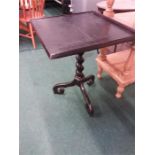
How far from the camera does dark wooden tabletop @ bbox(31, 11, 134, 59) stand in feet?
3.82

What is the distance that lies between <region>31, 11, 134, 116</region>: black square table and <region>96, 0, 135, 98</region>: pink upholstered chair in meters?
0.33

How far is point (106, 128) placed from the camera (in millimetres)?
1683

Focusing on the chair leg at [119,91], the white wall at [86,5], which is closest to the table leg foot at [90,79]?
the chair leg at [119,91]

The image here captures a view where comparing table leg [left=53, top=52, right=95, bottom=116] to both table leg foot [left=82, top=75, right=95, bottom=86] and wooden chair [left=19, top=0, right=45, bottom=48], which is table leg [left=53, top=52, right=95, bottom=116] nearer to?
table leg foot [left=82, top=75, right=95, bottom=86]

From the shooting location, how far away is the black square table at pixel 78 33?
1.16 meters

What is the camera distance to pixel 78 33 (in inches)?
53.0

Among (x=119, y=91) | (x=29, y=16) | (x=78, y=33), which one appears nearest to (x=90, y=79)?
(x=119, y=91)

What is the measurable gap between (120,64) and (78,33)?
800mm

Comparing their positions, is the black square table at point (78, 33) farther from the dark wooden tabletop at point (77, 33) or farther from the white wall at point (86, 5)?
the white wall at point (86, 5)

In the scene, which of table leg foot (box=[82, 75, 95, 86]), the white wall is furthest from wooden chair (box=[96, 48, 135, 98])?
the white wall
